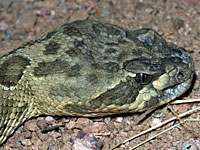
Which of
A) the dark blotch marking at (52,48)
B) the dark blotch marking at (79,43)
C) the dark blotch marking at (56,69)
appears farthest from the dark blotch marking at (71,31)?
the dark blotch marking at (56,69)

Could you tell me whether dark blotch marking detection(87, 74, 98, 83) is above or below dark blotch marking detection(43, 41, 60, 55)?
below

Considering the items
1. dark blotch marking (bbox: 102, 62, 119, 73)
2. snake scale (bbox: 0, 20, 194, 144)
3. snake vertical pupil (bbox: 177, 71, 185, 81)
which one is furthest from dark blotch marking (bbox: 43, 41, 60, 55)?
snake vertical pupil (bbox: 177, 71, 185, 81)

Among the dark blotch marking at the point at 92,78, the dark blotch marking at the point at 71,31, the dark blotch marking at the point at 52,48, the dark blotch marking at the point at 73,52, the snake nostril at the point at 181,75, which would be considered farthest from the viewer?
the dark blotch marking at the point at 71,31

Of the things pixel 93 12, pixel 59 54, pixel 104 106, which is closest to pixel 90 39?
pixel 59 54

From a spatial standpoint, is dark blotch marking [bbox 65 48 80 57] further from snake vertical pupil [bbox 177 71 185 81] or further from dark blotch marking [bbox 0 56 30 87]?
snake vertical pupil [bbox 177 71 185 81]

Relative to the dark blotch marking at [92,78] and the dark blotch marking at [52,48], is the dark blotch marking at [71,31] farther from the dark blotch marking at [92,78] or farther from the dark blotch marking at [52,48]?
the dark blotch marking at [92,78]
